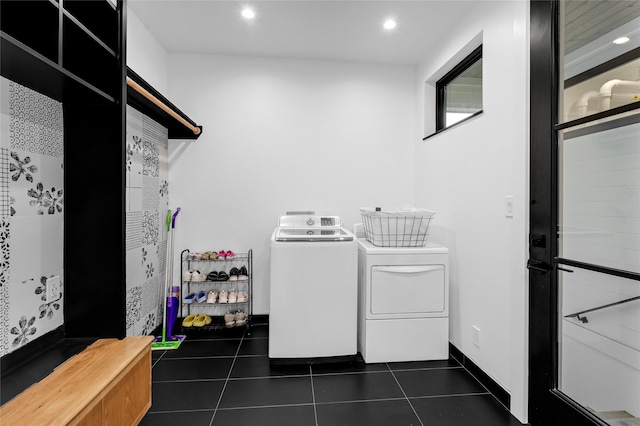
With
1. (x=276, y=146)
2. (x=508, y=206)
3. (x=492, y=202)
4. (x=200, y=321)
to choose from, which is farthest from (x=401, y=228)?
(x=200, y=321)

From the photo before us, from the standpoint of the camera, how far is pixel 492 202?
6.52 feet

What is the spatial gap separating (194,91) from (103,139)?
1662 millimetres

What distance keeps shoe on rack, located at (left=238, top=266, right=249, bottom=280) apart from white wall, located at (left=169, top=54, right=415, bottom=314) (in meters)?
0.16

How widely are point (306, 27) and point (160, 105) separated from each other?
1.31 m

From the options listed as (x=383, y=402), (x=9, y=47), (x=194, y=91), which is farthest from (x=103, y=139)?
(x=383, y=402)

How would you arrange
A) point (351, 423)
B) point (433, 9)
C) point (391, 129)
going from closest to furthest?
point (351, 423)
point (433, 9)
point (391, 129)

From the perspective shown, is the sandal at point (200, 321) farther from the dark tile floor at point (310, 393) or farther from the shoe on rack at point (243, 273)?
the shoe on rack at point (243, 273)

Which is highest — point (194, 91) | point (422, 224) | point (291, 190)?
point (194, 91)

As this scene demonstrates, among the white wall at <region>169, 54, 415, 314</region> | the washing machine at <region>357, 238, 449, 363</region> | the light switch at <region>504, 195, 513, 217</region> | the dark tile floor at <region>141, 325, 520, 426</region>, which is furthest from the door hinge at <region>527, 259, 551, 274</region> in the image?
the white wall at <region>169, 54, 415, 314</region>

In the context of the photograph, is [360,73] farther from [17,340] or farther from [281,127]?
[17,340]

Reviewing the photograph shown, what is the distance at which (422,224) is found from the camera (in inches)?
98.0

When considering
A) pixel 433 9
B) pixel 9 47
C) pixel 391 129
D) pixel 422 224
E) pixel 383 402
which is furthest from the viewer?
pixel 391 129

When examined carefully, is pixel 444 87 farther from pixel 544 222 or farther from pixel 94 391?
pixel 94 391

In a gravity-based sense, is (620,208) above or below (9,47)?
below
